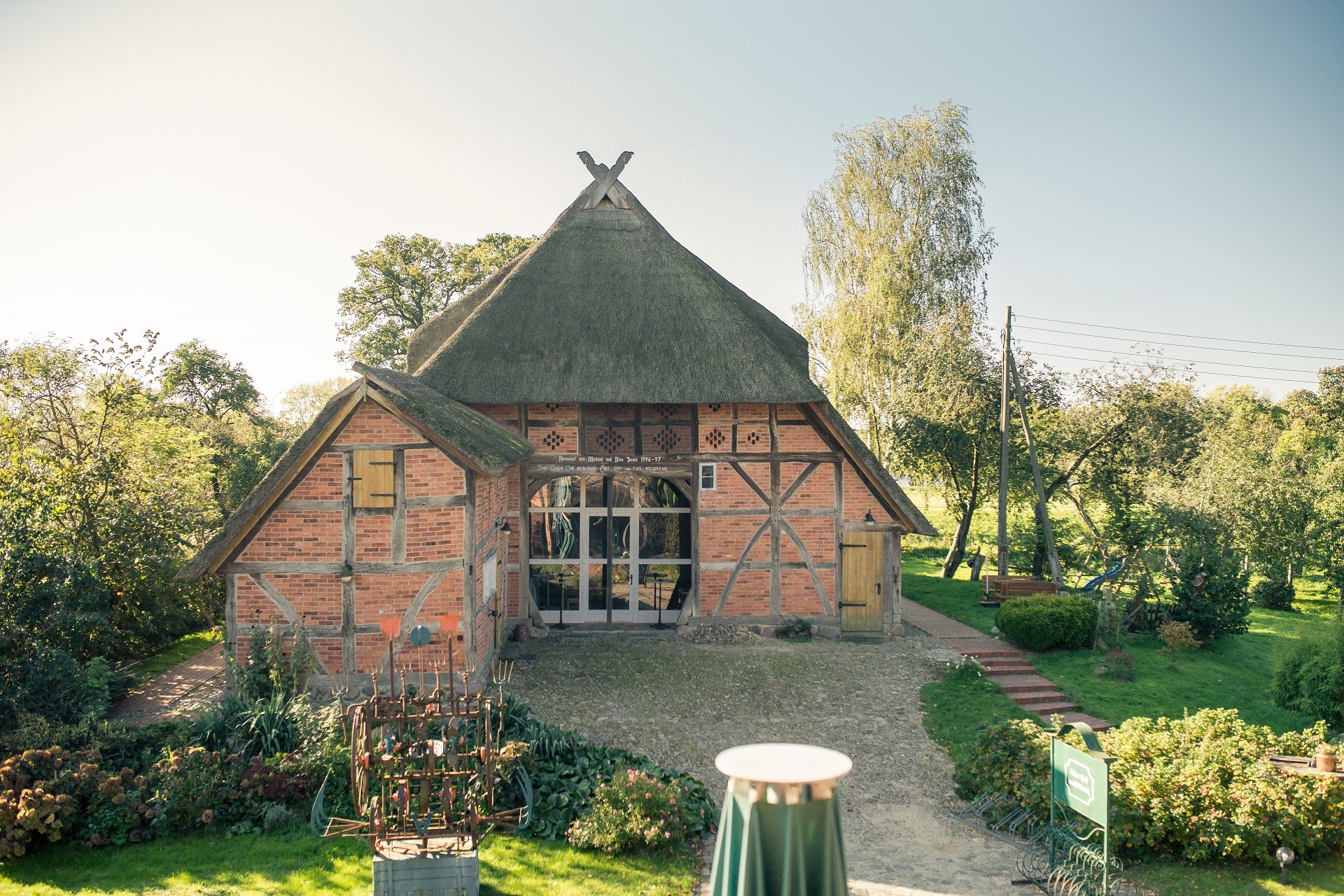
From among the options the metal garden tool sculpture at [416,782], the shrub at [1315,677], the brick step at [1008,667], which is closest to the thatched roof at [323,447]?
the metal garden tool sculpture at [416,782]

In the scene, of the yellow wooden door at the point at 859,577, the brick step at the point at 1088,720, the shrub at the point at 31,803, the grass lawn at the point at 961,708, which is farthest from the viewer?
the yellow wooden door at the point at 859,577

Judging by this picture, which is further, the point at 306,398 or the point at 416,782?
the point at 306,398

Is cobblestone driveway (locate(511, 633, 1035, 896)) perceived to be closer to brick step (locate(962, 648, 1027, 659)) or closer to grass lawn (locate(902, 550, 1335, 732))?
brick step (locate(962, 648, 1027, 659))

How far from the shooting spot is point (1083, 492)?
760 inches

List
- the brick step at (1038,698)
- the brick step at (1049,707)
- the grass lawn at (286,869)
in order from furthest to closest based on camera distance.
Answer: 1. the brick step at (1038,698)
2. the brick step at (1049,707)
3. the grass lawn at (286,869)

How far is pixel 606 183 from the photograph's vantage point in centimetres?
1557

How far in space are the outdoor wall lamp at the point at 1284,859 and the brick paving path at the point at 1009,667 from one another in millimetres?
3410

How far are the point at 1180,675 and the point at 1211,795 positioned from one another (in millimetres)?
6417

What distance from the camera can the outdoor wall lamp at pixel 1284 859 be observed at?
621cm

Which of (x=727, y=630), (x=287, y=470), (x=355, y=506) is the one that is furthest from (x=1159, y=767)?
(x=287, y=470)

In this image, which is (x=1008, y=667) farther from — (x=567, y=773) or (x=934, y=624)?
(x=567, y=773)

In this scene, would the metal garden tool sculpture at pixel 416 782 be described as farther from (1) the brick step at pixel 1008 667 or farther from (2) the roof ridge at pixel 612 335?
(1) the brick step at pixel 1008 667

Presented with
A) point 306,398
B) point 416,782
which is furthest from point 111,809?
point 306,398

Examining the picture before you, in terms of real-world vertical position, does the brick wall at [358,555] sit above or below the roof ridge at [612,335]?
below
